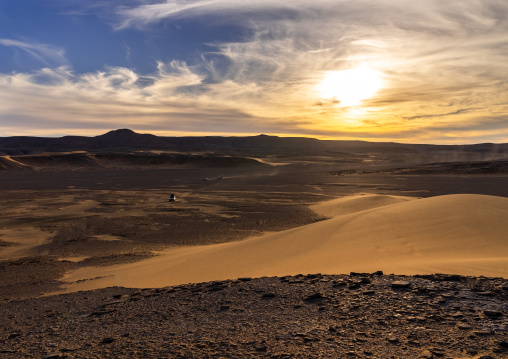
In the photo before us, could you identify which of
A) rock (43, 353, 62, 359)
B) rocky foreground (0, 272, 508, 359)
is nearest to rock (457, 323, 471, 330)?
rocky foreground (0, 272, 508, 359)

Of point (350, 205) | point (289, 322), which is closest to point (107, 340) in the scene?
point (289, 322)

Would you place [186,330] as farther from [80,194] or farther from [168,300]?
[80,194]

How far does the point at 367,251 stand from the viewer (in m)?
8.73

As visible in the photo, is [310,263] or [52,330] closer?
[52,330]

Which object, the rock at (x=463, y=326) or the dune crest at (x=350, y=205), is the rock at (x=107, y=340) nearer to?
the rock at (x=463, y=326)

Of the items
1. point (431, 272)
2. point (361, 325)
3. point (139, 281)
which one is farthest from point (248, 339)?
point (139, 281)

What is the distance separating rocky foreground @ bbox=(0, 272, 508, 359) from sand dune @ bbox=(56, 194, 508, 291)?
1456mm

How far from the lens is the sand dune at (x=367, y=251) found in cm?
707

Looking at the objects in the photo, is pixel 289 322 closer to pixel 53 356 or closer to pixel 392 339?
pixel 392 339

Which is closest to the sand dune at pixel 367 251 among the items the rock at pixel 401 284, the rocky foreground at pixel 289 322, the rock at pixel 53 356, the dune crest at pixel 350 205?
the rock at pixel 401 284

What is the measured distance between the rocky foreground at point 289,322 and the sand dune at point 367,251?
4.78 ft

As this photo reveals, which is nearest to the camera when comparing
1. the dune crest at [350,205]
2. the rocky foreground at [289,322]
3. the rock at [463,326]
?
the rocky foreground at [289,322]

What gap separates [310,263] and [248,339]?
14.9 feet

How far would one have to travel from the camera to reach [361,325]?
3861mm
